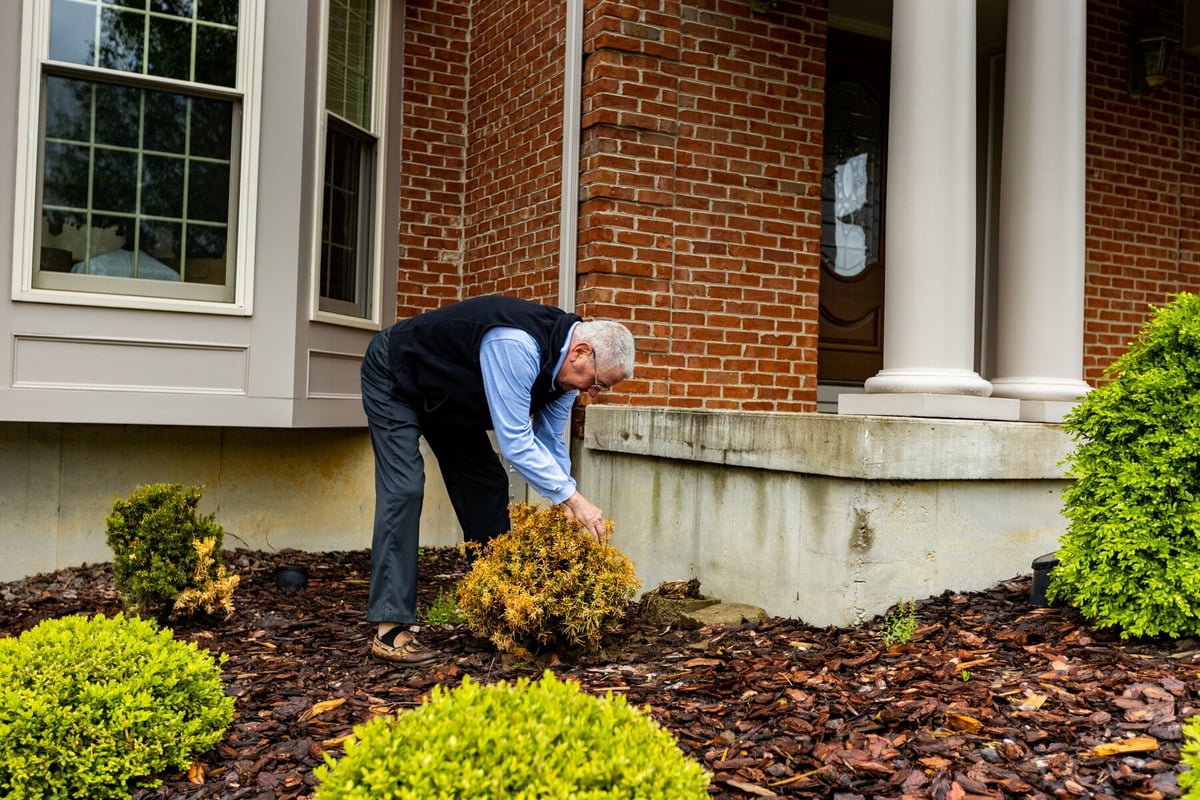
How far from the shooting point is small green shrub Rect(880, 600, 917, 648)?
12.9ft

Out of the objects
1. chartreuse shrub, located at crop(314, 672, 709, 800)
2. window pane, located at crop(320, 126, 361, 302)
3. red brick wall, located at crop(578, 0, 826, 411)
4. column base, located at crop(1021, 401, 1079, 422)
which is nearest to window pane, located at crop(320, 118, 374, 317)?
window pane, located at crop(320, 126, 361, 302)

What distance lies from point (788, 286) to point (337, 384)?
278cm

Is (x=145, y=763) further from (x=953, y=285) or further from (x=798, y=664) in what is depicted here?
(x=953, y=285)

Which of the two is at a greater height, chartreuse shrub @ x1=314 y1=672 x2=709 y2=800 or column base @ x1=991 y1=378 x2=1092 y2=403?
column base @ x1=991 y1=378 x2=1092 y2=403

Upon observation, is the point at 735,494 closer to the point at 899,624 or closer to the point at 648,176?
the point at 899,624

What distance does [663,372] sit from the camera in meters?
5.95

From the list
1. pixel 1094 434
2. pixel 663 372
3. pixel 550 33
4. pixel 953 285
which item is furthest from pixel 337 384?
pixel 1094 434

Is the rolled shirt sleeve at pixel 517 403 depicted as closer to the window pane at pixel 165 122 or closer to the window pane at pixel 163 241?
the window pane at pixel 163 241

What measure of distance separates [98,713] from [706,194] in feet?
14.0

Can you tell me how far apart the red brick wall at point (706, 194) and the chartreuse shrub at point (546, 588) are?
6.51 ft

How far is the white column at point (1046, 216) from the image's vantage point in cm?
539

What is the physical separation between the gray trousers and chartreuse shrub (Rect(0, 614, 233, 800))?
932 mm

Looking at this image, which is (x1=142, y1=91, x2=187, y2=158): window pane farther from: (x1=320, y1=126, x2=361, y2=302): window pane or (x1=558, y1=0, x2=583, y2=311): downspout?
(x1=558, y1=0, x2=583, y2=311): downspout

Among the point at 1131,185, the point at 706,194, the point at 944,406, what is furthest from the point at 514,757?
the point at 1131,185
